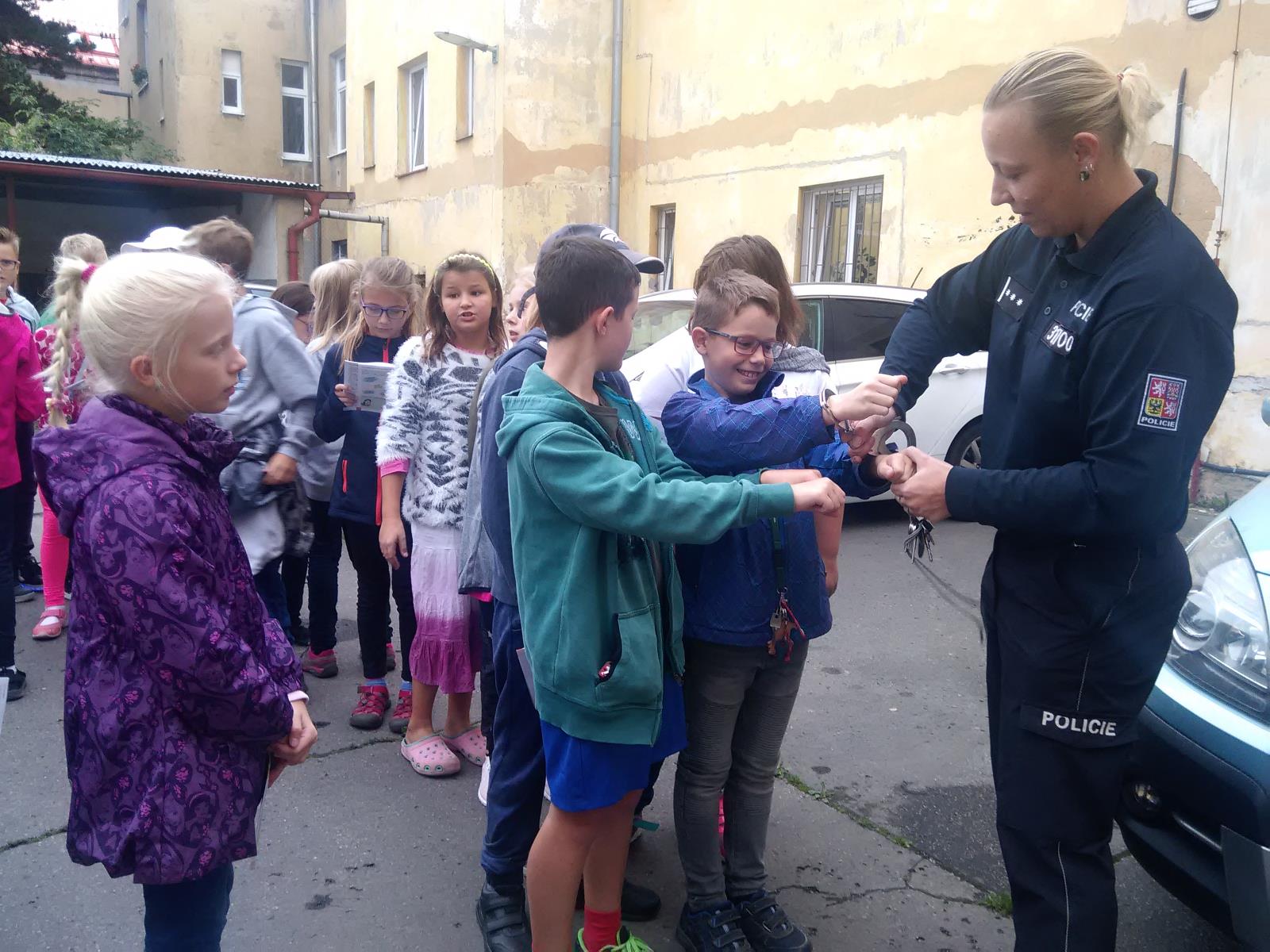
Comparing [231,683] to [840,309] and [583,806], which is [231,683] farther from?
[840,309]

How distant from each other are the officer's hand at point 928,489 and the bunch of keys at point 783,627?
531 mm

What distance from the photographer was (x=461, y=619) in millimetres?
3672

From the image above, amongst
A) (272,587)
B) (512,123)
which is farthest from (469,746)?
(512,123)

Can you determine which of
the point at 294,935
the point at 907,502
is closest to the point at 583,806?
the point at 907,502

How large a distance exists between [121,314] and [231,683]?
68 cm

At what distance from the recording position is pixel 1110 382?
1826 mm

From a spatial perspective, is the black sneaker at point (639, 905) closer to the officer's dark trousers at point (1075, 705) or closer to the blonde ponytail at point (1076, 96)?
the officer's dark trousers at point (1075, 705)

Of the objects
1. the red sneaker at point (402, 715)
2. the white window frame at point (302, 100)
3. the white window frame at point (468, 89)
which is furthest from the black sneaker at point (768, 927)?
the white window frame at point (302, 100)

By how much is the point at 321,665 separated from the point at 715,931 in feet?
8.70

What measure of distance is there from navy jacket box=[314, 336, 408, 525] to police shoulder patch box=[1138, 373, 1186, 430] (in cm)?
291

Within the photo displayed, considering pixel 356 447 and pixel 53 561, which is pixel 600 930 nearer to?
pixel 356 447

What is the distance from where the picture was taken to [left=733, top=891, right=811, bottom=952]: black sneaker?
2.61 metres

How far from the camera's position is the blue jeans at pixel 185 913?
1.93m

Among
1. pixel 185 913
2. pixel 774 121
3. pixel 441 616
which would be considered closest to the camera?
pixel 185 913
